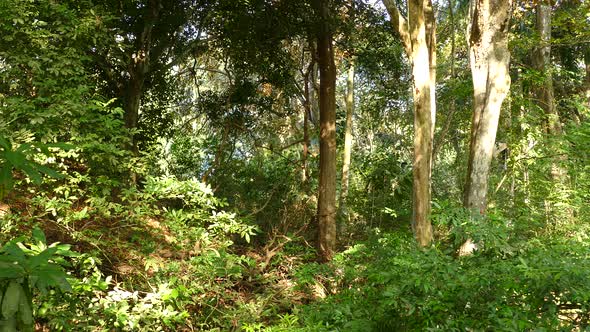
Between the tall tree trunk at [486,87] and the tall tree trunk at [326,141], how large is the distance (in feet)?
10.3

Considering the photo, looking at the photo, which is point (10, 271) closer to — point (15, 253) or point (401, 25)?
point (15, 253)

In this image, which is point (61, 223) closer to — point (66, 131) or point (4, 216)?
point (4, 216)

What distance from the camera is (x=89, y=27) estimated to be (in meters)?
5.91

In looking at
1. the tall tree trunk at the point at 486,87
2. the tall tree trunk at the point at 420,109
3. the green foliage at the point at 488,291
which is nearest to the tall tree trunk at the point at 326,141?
the tall tree trunk at the point at 420,109

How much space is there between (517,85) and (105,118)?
368 inches

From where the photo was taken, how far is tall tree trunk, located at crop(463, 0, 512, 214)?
231 inches

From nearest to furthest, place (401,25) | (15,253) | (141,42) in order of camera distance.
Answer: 1. (15,253)
2. (401,25)
3. (141,42)

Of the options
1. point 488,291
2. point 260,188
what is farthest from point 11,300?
point 260,188

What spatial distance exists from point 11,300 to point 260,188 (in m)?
9.27

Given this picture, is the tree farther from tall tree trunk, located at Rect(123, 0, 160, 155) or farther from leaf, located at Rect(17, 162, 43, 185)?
leaf, located at Rect(17, 162, 43, 185)

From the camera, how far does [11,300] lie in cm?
168

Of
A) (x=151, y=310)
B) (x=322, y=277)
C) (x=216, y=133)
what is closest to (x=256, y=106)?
(x=216, y=133)

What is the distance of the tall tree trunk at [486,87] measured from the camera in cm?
586

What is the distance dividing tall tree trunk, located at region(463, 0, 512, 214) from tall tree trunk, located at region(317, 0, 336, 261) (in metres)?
3.14
